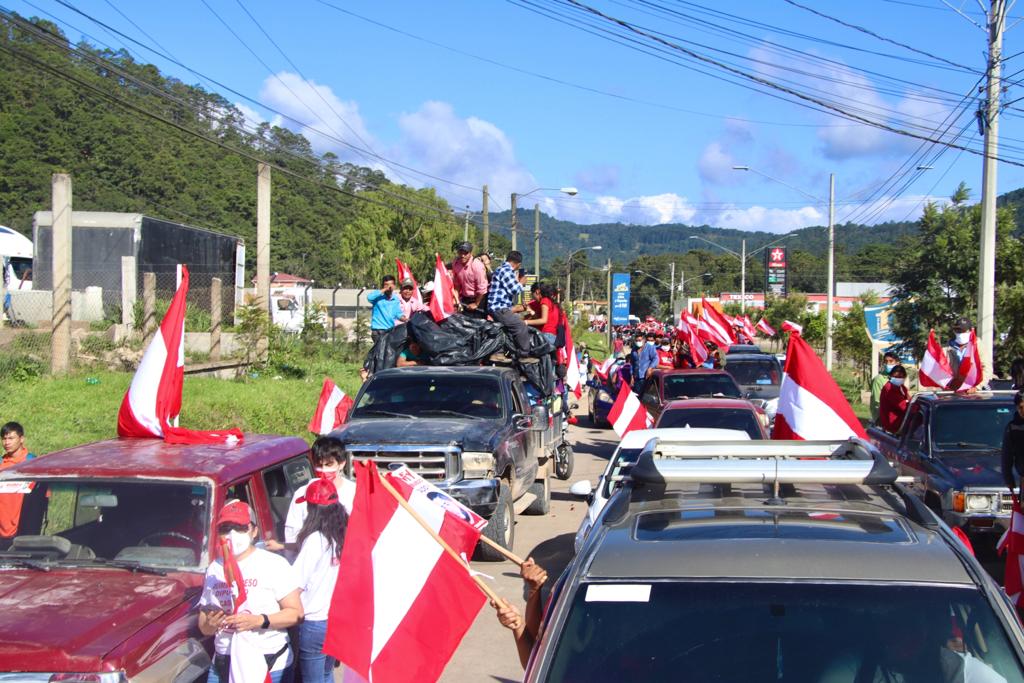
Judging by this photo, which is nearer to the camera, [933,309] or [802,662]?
[802,662]

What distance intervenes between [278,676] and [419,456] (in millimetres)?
5244

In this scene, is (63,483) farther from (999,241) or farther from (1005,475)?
(999,241)

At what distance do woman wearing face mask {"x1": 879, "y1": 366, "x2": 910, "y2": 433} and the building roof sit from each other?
8676 millimetres

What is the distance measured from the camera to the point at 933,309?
25.4 metres

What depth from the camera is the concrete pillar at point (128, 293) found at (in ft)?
64.2

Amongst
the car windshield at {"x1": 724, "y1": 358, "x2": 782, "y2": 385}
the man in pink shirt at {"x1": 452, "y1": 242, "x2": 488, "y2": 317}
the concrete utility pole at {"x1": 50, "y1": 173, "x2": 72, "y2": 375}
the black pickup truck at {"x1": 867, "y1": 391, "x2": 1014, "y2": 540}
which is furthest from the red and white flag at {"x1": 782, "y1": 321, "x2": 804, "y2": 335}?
the car windshield at {"x1": 724, "y1": 358, "x2": 782, "y2": 385}

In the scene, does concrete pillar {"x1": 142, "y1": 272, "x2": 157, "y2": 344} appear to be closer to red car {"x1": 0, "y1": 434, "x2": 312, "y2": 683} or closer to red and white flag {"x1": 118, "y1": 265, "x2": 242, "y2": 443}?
red and white flag {"x1": 118, "y1": 265, "x2": 242, "y2": 443}

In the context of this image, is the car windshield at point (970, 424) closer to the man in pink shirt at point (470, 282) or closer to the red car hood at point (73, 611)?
the man in pink shirt at point (470, 282)

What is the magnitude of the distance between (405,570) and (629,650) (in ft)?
5.48

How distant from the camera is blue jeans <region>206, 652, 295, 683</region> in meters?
5.18

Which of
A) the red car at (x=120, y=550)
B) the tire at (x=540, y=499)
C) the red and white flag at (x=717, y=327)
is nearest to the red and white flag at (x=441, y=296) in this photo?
the tire at (x=540, y=499)

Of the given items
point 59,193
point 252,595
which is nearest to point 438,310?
point 59,193

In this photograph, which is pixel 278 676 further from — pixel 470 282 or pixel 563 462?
pixel 563 462

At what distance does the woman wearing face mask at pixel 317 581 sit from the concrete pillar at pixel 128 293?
47.7 feet
